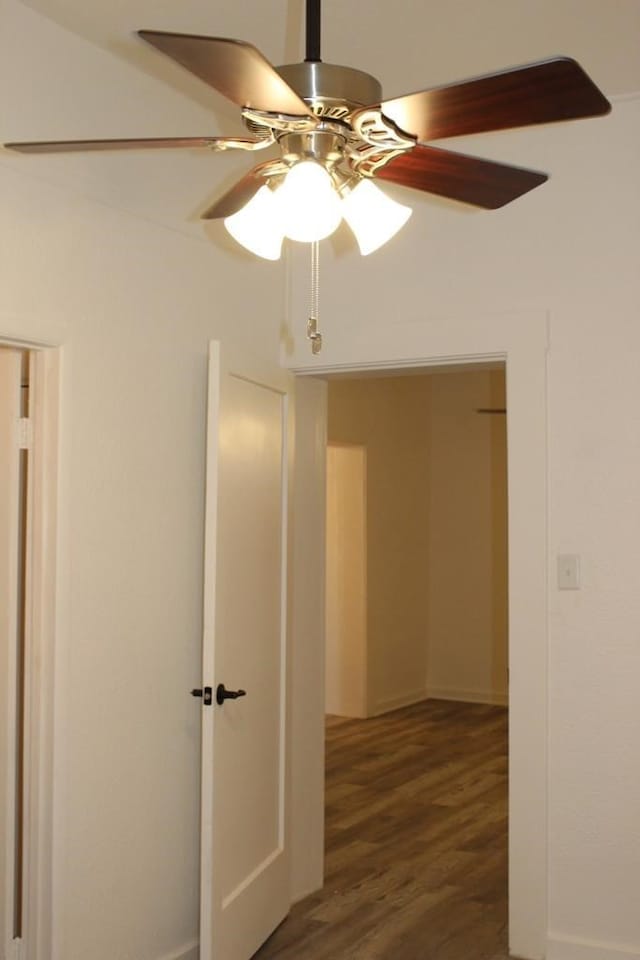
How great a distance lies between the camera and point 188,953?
11.1 ft

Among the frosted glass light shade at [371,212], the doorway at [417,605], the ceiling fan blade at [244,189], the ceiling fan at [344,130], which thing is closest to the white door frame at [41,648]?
the ceiling fan blade at [244,189]

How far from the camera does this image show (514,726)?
3469mm

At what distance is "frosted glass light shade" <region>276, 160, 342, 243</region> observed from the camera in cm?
176

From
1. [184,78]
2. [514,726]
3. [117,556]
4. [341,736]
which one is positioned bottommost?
[341,736]

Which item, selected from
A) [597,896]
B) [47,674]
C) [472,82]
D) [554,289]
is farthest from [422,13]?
[597,896]

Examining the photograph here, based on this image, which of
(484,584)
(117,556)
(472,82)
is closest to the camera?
(472,82)

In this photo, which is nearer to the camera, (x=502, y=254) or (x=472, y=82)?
(x=472, y=82)

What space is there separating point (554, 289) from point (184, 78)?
1.41m

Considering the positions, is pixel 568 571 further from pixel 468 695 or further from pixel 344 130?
pixel 468 695

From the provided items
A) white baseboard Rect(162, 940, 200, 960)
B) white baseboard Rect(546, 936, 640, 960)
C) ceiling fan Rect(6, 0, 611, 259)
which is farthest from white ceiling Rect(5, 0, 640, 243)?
white baseboard Rect(546, 936, 640, 960)

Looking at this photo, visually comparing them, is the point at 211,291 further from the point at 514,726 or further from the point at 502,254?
the point at 514,726

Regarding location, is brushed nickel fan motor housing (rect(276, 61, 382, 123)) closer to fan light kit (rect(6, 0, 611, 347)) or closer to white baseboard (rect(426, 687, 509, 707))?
fan light kit (rect(6, 0, 611, 347))

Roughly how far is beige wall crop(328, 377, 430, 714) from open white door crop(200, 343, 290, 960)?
3.65m

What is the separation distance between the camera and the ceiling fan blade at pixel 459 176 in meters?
1.94
